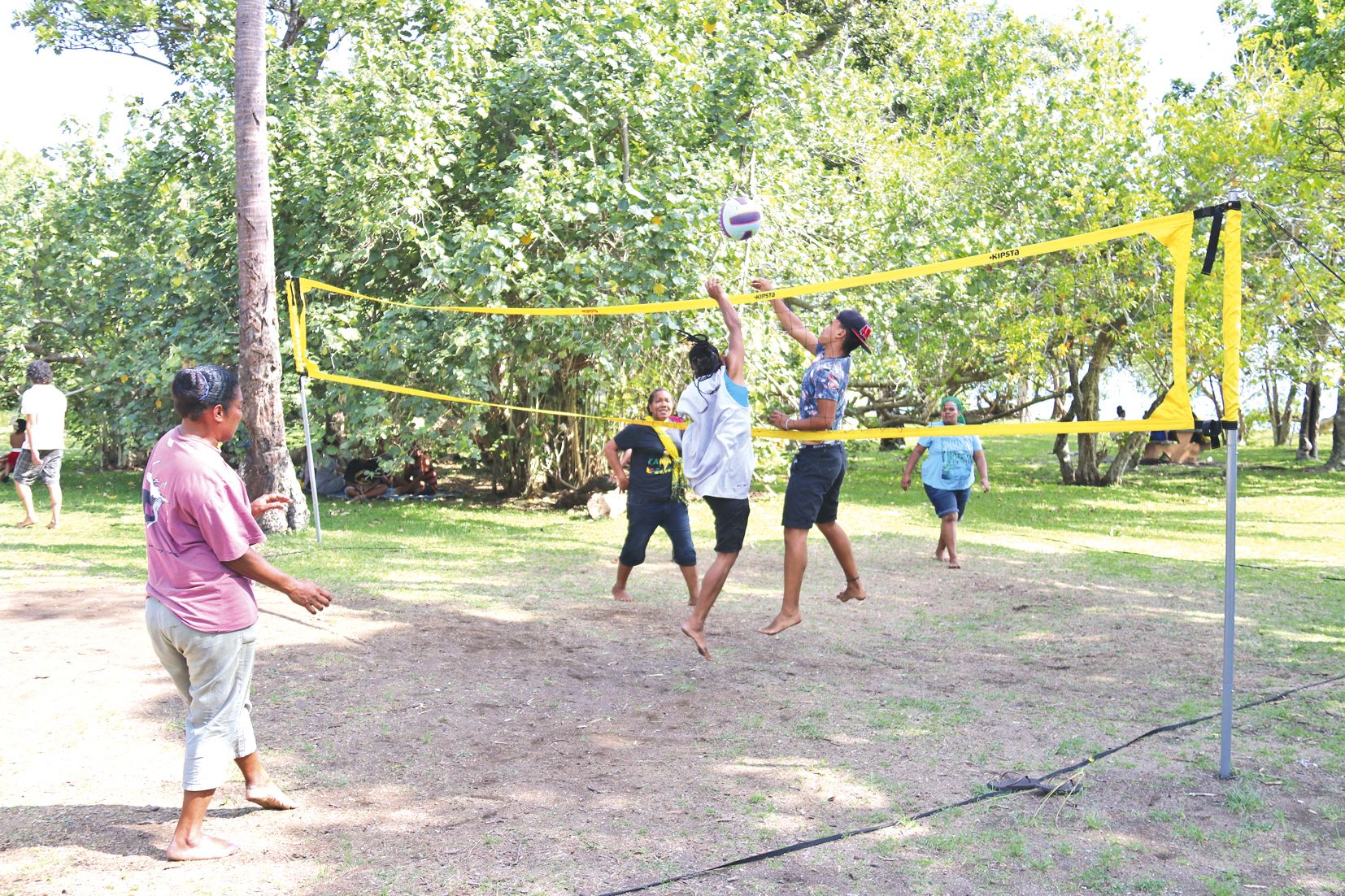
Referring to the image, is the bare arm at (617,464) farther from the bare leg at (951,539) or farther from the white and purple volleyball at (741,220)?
the bare leg at (951,539)

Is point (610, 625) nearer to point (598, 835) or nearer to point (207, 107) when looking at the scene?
point (598, 835)

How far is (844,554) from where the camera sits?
629 cm

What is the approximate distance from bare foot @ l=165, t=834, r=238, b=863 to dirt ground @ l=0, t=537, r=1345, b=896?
3 cm

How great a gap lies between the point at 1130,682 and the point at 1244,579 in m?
4.03

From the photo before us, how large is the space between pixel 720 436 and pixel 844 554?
1193 mm

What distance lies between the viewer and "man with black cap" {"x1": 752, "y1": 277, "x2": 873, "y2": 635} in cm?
570

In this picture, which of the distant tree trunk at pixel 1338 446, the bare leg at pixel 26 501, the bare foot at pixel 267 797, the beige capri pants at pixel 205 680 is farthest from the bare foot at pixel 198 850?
the distant tree trunk at pixel 1338 446

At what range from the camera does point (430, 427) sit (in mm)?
11625

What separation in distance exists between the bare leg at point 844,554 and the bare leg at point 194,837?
11.6 ft

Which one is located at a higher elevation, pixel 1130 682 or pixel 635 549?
pixel 635 549

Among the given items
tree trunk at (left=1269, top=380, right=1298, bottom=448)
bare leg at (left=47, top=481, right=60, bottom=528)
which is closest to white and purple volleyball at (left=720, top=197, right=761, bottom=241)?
bare leg at (left=47, top=481, right=60, bottom=528)

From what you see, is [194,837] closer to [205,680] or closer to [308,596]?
[205,680]

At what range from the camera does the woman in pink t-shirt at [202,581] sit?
3357mm

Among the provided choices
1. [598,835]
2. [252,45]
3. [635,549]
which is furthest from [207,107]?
[598,835]
